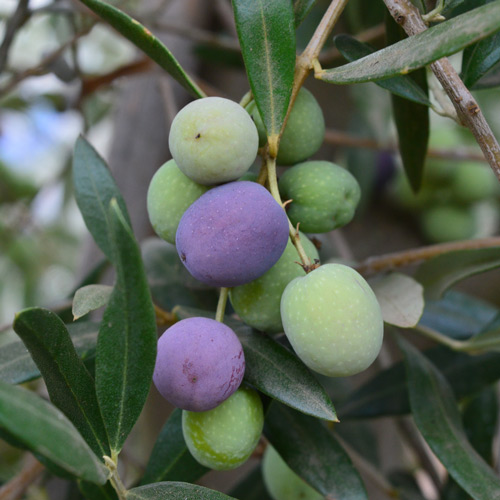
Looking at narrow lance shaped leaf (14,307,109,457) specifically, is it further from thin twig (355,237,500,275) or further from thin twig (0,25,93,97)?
thin twig (0,25,93,97)

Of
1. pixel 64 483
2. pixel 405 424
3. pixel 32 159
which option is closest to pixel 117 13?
pixel 64 483

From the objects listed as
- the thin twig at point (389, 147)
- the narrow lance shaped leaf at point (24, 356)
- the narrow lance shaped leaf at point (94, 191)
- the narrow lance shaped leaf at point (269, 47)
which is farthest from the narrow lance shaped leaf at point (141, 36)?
the thin twig at point (389, 147)

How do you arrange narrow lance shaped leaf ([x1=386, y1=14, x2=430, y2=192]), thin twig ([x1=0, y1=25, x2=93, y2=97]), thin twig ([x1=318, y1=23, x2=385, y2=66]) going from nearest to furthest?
narrow lance shaped leaf ([x1=386, y1=14, x2=430, y2=192]) < thin twig ([x1=0, y1=25, x2=93, y2=97]) < thin twig ([x1=318, y1=23, x2=385, y2=66])

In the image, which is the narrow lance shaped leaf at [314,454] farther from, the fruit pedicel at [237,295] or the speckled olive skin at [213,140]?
the speckled olive skin at [213,140]

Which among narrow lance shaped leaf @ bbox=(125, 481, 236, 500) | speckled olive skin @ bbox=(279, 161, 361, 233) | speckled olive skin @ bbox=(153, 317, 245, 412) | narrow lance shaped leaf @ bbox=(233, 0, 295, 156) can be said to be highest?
narrow lance shaped leaf @ bbox=(233, 0, 295, 156)

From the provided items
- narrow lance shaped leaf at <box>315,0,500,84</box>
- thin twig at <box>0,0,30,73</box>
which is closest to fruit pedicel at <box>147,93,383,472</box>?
narrow lance shaped leaf at <box>315,0,500,84</box>
